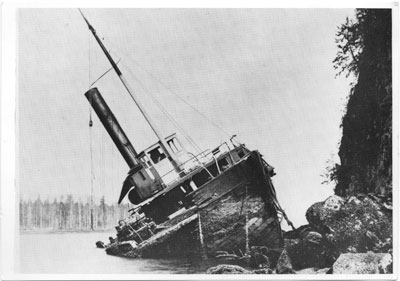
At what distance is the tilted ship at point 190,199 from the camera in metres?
4.77

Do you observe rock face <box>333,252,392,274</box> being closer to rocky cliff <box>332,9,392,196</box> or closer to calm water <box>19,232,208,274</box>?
rocky cliff <box>332,9,392,196</box>

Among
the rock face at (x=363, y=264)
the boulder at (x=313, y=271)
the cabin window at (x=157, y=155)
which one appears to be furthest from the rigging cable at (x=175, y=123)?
the rock face at (x=363, y=264)

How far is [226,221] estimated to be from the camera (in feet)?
15.8

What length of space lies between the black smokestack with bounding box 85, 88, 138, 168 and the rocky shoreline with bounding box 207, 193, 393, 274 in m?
1.14

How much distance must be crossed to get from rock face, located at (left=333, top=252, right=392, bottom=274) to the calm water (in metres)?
1.14

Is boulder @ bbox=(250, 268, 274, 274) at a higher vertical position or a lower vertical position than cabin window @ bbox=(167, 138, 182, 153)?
lower

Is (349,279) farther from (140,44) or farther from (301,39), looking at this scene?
(140,44)

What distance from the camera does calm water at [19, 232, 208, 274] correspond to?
15.4 ft

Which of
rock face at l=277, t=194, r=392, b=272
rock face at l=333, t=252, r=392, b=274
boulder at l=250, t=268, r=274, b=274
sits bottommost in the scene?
rock face at l=333, t=252, r=392, b=274

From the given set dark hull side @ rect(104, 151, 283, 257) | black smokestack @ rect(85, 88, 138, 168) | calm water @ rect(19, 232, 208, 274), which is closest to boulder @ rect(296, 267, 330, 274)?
dark hull side @ rect(104, 151, 283, 257)

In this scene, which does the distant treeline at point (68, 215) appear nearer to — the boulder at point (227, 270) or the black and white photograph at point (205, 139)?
the black and white photograph at point (205, 139)

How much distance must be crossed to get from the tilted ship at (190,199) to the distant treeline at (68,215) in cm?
10

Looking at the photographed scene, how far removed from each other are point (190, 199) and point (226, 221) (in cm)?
36

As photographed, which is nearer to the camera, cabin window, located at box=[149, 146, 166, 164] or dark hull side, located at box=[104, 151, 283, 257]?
dark hull side, located at box=[104, 151, 283, 257]
